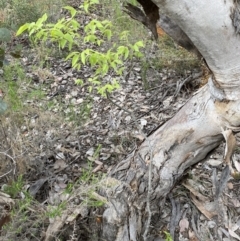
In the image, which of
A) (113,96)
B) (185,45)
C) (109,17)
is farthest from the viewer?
(109,17)

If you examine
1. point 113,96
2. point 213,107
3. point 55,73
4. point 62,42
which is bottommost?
point 55,73

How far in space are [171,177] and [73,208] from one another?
52 cm

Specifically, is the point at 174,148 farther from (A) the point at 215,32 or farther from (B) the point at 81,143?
(B) the point at 81,143

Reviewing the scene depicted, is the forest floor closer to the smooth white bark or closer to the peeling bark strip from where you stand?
the smooth white bark

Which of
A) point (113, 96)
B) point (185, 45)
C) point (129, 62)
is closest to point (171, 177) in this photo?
point (185, 45)

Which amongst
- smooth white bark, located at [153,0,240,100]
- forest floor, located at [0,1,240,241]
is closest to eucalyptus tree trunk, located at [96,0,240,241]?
smooth white bark, located at [153,0,240,100]

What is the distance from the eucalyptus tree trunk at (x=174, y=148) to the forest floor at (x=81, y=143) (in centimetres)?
11

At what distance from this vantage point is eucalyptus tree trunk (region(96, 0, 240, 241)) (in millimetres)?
1763

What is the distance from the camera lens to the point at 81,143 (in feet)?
9.43

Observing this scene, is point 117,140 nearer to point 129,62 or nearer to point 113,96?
point 113,96

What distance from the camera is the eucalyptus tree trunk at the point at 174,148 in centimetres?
176

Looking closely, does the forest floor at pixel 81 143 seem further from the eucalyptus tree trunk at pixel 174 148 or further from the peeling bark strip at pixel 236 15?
the peeling bark strip at pixel 236 15

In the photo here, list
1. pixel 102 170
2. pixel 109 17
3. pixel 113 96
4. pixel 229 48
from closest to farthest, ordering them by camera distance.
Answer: pixel 229 48 → pixel 102 170 → pixel 113 96 → pixel 109 17

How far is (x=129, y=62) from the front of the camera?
3662 mm
